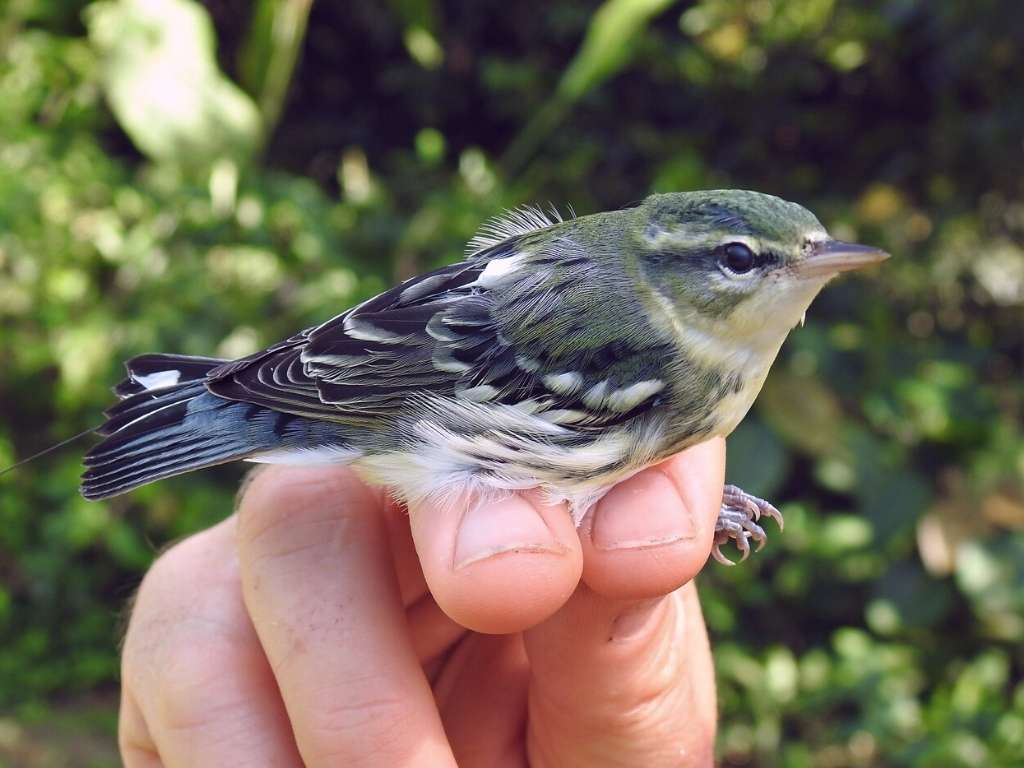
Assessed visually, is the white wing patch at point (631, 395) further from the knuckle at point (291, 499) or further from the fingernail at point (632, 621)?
the knuckle at point (291, 499)

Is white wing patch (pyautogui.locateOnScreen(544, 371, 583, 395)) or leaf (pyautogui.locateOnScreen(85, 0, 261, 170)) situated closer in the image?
white wing patch (pyautogui.locateOnScreen(544, 371, 583, 395))

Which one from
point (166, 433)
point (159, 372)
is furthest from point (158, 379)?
point (166, 433)

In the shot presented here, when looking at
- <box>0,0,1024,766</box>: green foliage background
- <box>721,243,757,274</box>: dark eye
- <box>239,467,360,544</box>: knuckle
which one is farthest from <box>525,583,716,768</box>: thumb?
<box>0,0,1024,766</box>: green foliage background

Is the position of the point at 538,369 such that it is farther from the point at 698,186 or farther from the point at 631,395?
the point at 698,186

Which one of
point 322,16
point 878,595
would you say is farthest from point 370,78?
point 878,595

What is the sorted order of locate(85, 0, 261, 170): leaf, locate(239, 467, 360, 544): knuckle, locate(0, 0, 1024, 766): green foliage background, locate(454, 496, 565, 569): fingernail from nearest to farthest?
locate(454, 496, 565, 569): fingernail → locate(239, 467, 360, 544): knuckle → locate(0, 0, 1024, 766): green foliage background → locate(85, 0, 261, 170): leaf

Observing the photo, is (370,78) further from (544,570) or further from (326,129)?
(544,570)

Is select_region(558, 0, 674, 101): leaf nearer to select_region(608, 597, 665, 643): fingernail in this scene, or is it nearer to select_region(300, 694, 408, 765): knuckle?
select_region(608, 597, 665, 643): fingernail

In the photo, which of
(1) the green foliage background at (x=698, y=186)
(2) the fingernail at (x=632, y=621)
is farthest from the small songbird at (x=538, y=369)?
(1) the green foliage background at (x=698, y=186)
